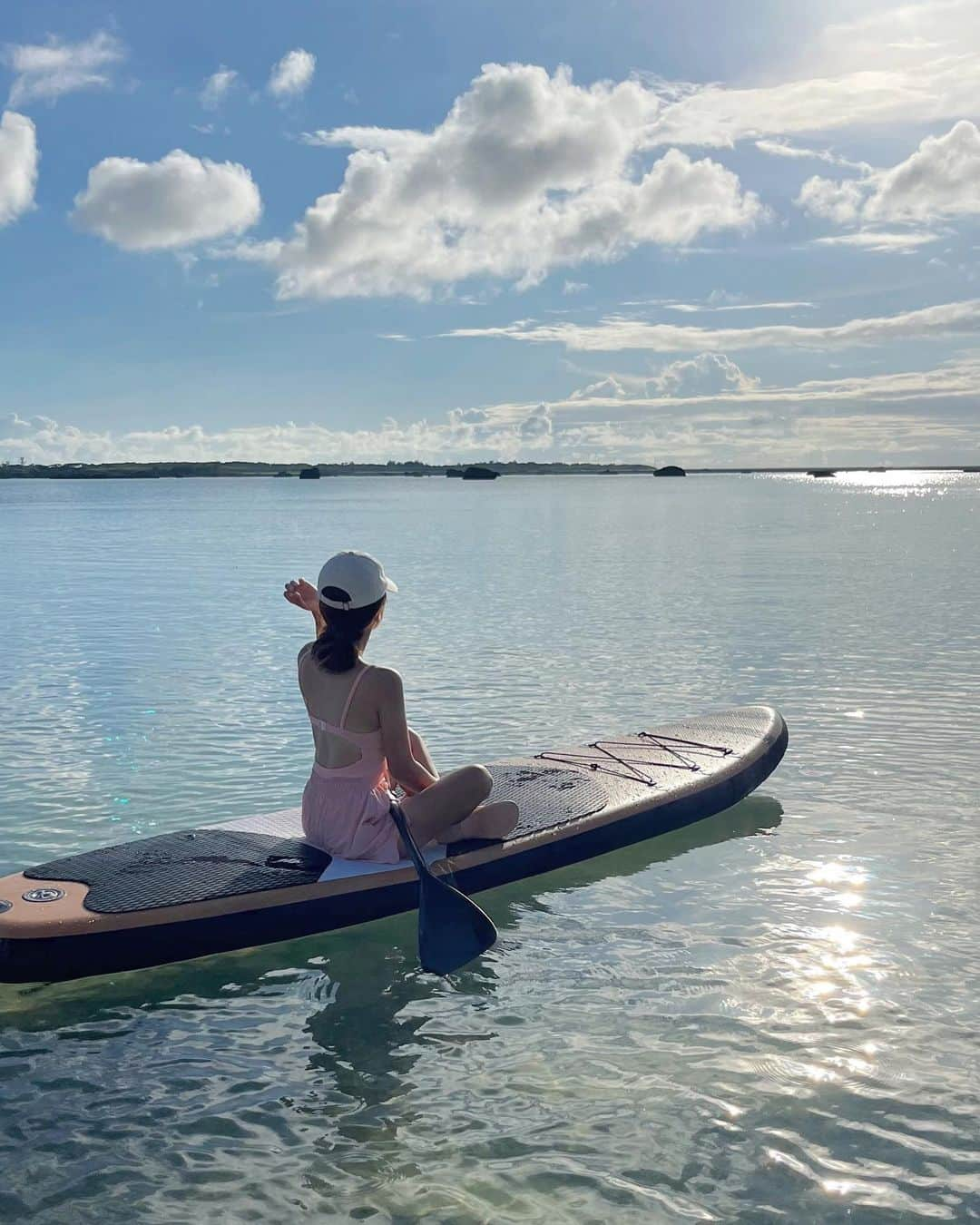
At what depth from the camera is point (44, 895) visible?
621 cm

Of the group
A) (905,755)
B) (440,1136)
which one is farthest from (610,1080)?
(905,755)

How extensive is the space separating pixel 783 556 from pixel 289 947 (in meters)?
33.8

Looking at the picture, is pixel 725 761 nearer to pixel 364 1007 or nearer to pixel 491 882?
pixel 491 882

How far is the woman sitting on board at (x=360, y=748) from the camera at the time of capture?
6.12 metres

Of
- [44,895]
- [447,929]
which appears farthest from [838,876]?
[44,895]

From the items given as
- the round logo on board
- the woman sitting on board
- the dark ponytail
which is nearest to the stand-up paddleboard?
the round logo on board

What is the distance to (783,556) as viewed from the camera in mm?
38656

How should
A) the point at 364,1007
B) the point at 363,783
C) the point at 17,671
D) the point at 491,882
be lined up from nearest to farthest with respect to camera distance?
the point at 364,1007 < the point at 363,783 < the point at 491,882 < the point at 17,671

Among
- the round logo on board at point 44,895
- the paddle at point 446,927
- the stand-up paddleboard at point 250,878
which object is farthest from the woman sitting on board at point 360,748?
the round logo on board at point 44,895

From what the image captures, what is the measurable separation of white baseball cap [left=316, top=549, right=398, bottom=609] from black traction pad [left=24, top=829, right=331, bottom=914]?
5.20 ft

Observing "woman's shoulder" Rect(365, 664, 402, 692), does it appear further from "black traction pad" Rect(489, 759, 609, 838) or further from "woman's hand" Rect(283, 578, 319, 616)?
"black traction pad" Rect(489, 759, 609, 838)

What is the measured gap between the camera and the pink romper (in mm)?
6562

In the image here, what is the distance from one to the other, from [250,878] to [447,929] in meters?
1.11

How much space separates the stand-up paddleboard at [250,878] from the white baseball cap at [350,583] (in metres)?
1.60
